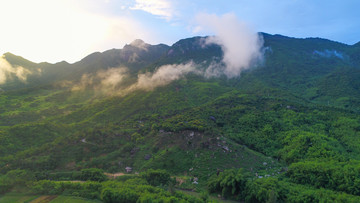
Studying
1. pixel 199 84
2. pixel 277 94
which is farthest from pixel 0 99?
pixel 277 94

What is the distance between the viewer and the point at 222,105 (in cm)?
7275

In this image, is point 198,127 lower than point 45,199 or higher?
higher

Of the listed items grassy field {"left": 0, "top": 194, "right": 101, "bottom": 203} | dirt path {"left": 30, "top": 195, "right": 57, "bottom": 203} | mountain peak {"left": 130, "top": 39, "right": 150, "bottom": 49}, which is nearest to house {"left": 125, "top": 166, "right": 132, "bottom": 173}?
grassy field {"left": 0, "top": 194, "right": 101, "bottom": 203}

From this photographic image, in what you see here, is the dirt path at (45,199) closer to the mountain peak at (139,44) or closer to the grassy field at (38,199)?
the grassy field at (38,199)

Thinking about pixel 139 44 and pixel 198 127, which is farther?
pixel 139 44

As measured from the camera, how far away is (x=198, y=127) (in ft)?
156

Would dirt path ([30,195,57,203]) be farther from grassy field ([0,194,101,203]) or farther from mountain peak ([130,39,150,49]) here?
mountain peak ([130,39,150,49])

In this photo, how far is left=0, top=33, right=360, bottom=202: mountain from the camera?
3700cm

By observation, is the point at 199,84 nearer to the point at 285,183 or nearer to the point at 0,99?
the point at 285,183

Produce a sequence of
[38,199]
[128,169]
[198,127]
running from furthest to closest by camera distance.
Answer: [198,127] → [128,169] → [38,199]

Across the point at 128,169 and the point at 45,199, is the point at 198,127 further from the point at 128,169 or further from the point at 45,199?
the point at 45,199

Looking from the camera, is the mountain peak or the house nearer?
the house

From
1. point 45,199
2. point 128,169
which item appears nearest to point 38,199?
point 45,199

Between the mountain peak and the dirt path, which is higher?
the mountain peak
